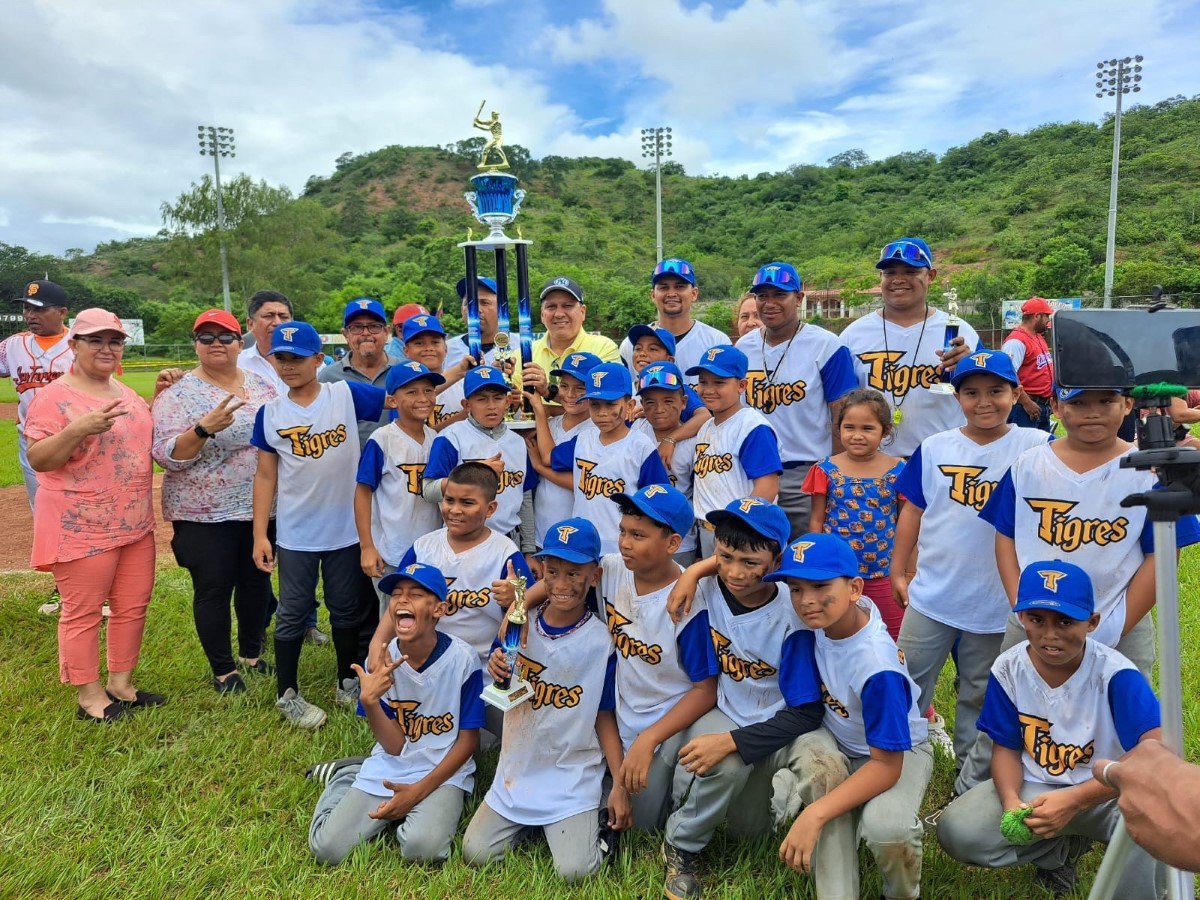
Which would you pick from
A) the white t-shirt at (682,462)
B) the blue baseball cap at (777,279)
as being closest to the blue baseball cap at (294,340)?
the white t-shirt at (682,462)

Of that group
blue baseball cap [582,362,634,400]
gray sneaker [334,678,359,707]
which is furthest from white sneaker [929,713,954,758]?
gray sneaker [334,678,359,707]

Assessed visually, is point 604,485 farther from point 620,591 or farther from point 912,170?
point 912,170

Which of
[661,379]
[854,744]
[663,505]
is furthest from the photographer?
[661,379]

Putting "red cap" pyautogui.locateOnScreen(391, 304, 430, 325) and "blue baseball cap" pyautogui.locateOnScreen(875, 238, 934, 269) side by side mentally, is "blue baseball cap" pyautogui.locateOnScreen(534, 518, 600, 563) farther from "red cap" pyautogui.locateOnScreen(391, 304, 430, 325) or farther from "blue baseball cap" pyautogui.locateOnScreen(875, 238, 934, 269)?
"red cap" pyautogui.locateOnScreen(391, 304, 430, 325)

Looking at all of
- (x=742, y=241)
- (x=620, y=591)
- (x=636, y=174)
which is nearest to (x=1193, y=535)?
(x=620, y=591)

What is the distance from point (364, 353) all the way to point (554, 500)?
1.68 meters

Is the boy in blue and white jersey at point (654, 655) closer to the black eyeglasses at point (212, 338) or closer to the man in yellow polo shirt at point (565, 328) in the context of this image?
the man in yellow polo shirt at point (565, 328)

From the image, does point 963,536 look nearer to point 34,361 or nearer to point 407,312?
point 407,312

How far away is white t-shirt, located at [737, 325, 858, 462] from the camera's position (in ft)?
13.7

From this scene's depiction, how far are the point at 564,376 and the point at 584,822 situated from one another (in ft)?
7.13

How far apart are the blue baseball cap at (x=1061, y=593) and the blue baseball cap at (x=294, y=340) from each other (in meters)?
3.57

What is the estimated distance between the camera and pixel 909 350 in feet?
13.1

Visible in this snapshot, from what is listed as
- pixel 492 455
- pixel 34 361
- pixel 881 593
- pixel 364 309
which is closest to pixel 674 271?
pixel 492 455

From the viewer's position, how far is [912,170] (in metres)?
71.4
